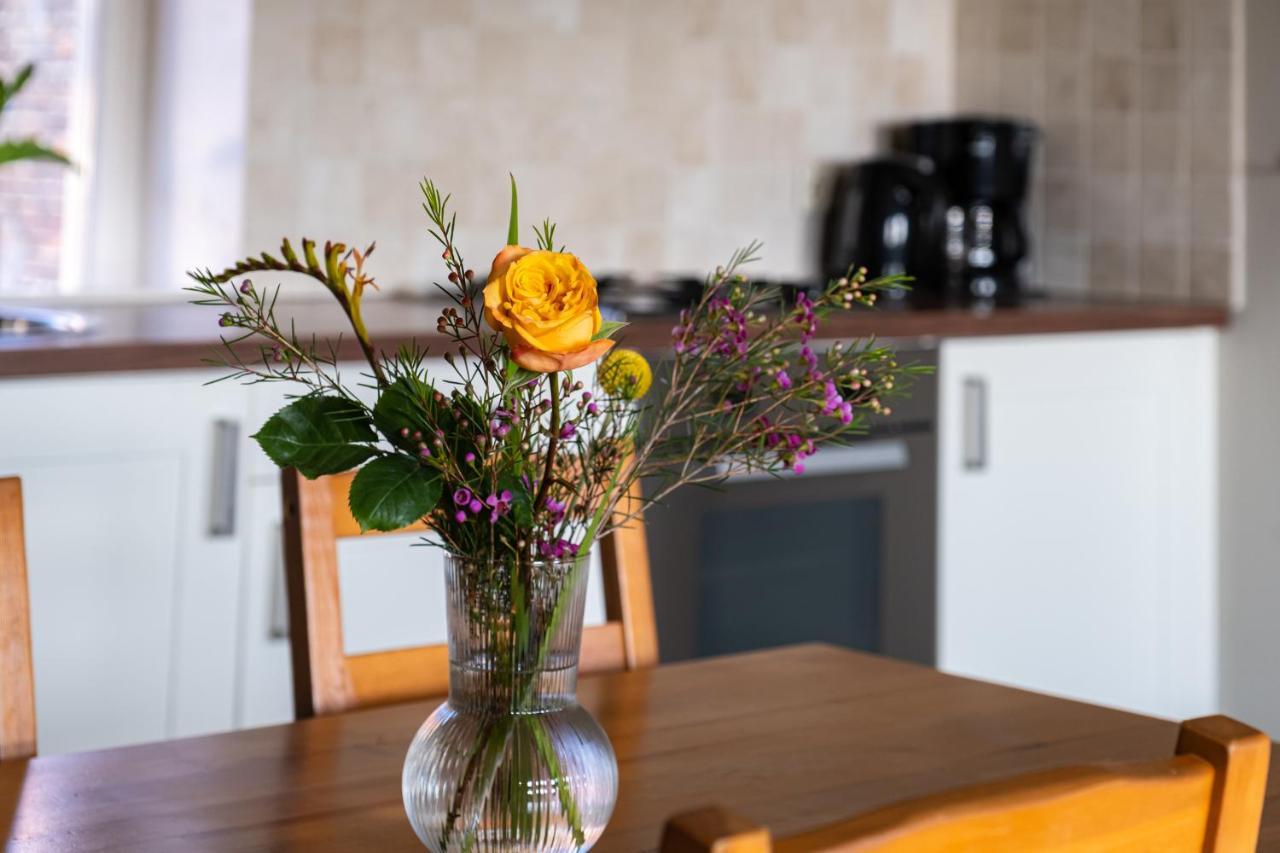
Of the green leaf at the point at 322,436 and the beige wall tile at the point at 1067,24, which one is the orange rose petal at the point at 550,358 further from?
the beige wall tile at the point at 1067,24

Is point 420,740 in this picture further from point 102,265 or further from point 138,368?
point 102,265

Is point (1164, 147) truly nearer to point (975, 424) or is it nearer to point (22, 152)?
point (975, 424)

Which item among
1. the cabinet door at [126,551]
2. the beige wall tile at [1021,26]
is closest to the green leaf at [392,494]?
the cabinet door at [126,551]

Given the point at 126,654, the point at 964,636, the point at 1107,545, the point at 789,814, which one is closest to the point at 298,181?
the point at 126,654

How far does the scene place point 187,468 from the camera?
1.99 meters

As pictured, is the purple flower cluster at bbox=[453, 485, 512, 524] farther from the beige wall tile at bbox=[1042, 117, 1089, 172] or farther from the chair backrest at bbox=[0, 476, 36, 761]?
the beige wall tile at bbox=[1042, 117, 1089, 172]

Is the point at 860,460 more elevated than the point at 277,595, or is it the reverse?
the point at 860,460

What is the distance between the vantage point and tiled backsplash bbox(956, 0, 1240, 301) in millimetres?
2957

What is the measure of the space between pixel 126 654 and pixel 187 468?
23 centimetres

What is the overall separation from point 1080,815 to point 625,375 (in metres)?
0.33

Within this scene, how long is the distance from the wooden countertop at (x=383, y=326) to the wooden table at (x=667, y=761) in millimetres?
449

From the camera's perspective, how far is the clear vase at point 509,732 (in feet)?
2.64

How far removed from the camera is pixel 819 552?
2.57 meters

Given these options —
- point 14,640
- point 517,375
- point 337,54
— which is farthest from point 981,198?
point 517,375
